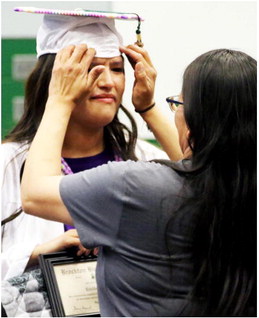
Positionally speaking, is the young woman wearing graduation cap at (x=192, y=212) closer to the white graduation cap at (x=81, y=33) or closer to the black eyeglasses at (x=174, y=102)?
the black eyeglasses at (x=174, y=102)

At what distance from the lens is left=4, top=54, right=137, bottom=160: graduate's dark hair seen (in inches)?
112

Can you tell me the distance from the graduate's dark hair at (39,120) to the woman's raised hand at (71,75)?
49 cm

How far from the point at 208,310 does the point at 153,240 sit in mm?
200

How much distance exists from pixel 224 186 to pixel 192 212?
91 mm

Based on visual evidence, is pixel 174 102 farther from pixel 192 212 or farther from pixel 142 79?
pixel 142 79

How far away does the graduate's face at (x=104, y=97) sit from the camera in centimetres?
272

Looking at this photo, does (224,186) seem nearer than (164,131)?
Yes

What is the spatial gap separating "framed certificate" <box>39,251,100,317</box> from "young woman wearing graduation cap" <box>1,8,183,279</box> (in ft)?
0.53

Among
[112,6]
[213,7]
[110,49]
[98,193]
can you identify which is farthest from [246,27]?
[98,193]

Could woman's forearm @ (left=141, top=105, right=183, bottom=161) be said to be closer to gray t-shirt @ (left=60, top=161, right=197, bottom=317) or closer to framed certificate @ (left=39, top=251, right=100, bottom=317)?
framed certificate @ (left=39, top=251, right=100, bottom=317)

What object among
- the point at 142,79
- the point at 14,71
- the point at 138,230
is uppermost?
the point at 14,71

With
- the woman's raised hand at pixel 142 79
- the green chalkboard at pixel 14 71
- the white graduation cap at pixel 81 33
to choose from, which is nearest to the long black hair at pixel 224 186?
the woman's raised hand at pixel 142 79

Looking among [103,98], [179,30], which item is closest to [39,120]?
[103,98]

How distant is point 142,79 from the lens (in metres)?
2.62
